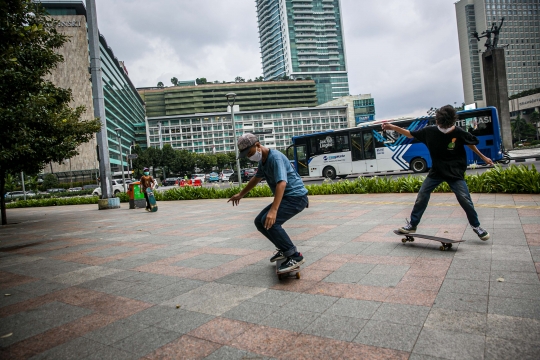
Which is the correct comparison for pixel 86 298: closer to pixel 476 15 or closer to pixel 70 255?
pixel 70 255

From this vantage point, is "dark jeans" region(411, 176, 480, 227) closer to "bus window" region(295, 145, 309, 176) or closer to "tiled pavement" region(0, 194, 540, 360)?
"tiled pavement" region(0, 194, 540, 360)

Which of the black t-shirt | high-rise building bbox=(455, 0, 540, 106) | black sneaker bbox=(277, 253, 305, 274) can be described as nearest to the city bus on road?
the black t-shirt

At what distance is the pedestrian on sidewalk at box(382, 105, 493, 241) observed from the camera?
482cm

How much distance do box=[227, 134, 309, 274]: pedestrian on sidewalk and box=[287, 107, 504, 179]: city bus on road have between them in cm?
1579

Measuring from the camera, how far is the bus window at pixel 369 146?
21.6m

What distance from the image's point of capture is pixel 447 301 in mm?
2951

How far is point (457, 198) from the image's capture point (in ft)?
15.9

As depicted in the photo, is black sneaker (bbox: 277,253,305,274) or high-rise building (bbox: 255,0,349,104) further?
high-rise building (bbox: 255,0,349,104)

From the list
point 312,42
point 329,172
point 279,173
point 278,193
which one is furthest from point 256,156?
point 312,42

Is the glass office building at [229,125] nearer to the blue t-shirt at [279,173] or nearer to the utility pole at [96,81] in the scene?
the utility pole at [96,81]

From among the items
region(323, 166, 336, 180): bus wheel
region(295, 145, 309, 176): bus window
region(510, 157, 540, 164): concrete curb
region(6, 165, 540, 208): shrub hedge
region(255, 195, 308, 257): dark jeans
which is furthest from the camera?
region(295, 145, 309, 176): bus window

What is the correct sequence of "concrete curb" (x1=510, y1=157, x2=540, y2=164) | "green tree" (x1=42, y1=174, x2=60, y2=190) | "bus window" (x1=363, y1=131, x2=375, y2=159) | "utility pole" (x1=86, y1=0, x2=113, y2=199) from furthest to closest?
"green tree" (x1=42, y1=174, x2=60, y2=190), "bus window" (x1=363, y1=131, x2=375, y2=159), "concrete curb" (x1=510, y1=157, x2=540, y2=164), "utility pole" (x1=86, y1=0, x2=113, y2=199)

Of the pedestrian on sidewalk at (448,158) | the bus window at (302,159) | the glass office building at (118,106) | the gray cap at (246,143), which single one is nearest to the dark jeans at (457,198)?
the pedestrian on sidewalk at (448,158)

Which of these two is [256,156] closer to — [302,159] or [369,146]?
[369,146]
